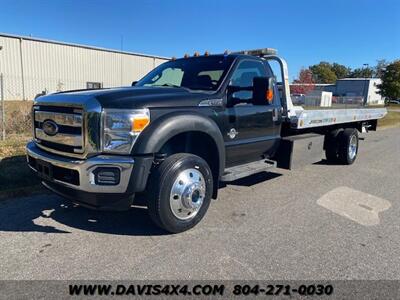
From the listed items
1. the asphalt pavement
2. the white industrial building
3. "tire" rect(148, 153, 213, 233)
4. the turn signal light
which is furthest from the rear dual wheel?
the white industrial building

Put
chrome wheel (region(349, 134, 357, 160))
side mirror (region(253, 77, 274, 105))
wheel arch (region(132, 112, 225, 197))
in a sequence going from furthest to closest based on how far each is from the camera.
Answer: chrome wheel (region(349, 134, 357, 160))
side mirror (region(253, 77, 274, 105))
wheel arch (region(132, 112, 225, 197))

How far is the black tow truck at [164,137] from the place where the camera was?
3.36m

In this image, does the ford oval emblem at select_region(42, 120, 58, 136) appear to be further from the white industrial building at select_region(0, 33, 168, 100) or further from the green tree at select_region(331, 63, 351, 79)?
the green tree at select_region(331, 63, 351, 79)

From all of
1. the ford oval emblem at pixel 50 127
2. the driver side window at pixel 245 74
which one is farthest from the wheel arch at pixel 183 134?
the ford oval emblem at pixel 50 127

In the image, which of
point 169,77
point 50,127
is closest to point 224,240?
point 50,127

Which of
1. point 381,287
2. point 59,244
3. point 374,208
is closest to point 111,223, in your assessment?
point 59,244

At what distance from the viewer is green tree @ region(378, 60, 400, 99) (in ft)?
189

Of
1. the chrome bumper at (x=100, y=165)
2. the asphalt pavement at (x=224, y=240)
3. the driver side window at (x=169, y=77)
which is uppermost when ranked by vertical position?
the driver side window at (x=169, y=77)

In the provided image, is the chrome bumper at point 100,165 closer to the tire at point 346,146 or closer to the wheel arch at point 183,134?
the wheel arch at point 183,134

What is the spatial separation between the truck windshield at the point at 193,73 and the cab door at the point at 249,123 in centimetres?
21

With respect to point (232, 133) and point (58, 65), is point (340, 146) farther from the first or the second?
point (58, 65)

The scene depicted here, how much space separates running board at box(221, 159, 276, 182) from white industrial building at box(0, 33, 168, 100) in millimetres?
22713

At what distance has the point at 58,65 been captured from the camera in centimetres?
3206

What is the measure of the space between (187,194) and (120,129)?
1.03 metres
